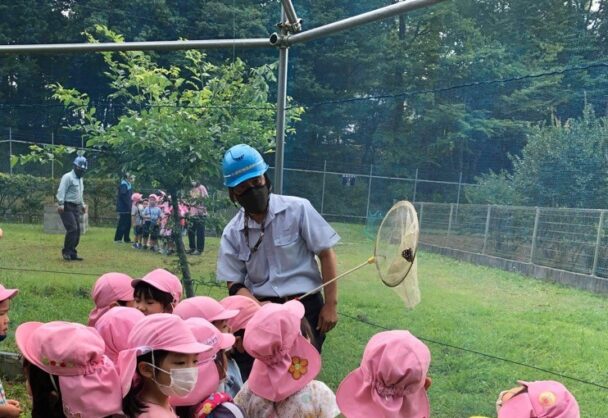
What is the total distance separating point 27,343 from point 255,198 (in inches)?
49.4

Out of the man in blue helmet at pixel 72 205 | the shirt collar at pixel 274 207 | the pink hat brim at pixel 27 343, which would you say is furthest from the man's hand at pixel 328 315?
the man in blue helmet at pixel 72 205

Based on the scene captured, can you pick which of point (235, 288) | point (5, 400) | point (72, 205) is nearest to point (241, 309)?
point (235, 288)

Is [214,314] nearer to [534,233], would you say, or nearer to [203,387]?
[203,387]

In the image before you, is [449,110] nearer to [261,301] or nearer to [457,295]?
[457,295]

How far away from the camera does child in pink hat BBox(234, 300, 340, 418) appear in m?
2.24

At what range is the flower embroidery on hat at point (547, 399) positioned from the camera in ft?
5.74

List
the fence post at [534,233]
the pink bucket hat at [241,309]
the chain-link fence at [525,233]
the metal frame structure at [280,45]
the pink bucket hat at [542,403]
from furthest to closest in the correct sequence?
the metal frame structure at [280,45] → the fence post at [534,233] → the chain-link fence at [525,233] → the pink bucket hat at [241,309] → the pink bucket hat at [542,403]

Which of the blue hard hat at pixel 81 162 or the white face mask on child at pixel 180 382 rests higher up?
the blue hard hat at pixel 81 162

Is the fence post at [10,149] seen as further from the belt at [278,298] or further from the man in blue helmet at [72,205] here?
the belt at [278,298]

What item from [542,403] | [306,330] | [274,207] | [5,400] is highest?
[274,207]

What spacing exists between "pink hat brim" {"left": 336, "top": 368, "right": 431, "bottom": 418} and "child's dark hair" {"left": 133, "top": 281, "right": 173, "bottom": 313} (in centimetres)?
129

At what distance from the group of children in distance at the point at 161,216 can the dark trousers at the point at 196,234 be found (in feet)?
0.04

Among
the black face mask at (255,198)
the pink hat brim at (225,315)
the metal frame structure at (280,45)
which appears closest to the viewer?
the pink hat brim at (225,315)

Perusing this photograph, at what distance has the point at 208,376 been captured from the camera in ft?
7.58
